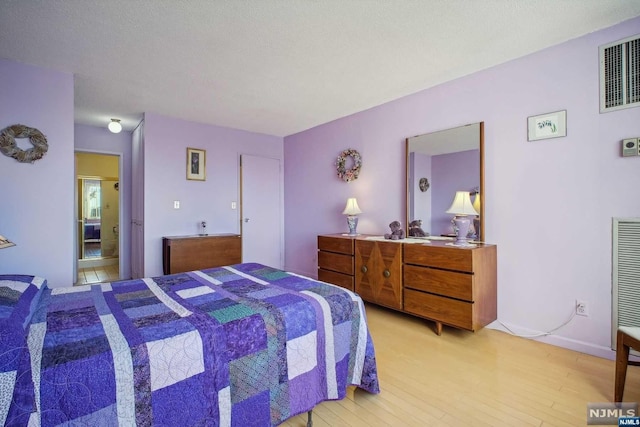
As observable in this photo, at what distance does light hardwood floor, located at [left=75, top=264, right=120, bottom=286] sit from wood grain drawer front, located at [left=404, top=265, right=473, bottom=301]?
4.56 metres

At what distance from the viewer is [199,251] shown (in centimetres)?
389

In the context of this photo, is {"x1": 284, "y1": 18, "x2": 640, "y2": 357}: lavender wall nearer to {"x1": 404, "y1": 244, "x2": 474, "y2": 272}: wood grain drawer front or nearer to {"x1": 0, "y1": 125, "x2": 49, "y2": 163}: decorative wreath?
{"x1": 404, "y1": 244, "x2": 474, "y2": 272}: wood grain drawer front

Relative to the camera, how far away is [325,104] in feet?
11.9

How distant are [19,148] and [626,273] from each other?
491cm

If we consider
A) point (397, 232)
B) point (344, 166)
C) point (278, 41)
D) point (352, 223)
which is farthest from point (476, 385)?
point (344, 166)

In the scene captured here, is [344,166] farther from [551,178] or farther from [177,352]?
[177,352]

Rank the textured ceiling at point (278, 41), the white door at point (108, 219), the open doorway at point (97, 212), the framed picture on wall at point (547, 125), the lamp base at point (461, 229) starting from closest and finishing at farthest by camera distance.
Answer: the textured ceiling at point (278, 41)
the framed picture on wall at point (547, 125)
the lamp base at point (461, 229)
the open doorway at point (97, 212)
the white door at point (108, 219)

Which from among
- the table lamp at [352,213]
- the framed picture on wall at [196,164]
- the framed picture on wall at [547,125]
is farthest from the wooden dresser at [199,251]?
the framed picture on wall at [547,125]

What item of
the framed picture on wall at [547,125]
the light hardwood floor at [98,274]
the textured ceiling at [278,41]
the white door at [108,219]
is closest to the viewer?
the textured ceiling at [278,41]

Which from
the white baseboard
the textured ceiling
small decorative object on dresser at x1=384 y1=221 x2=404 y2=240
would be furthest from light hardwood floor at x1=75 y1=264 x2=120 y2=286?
the white baseboard

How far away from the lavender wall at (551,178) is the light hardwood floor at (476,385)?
33 cm

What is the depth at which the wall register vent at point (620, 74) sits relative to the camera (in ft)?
6.63

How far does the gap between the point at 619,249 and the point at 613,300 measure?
37 centimetres

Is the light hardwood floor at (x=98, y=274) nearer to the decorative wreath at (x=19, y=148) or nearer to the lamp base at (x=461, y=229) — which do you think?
the decorative wreath at (x=19, y=148)
